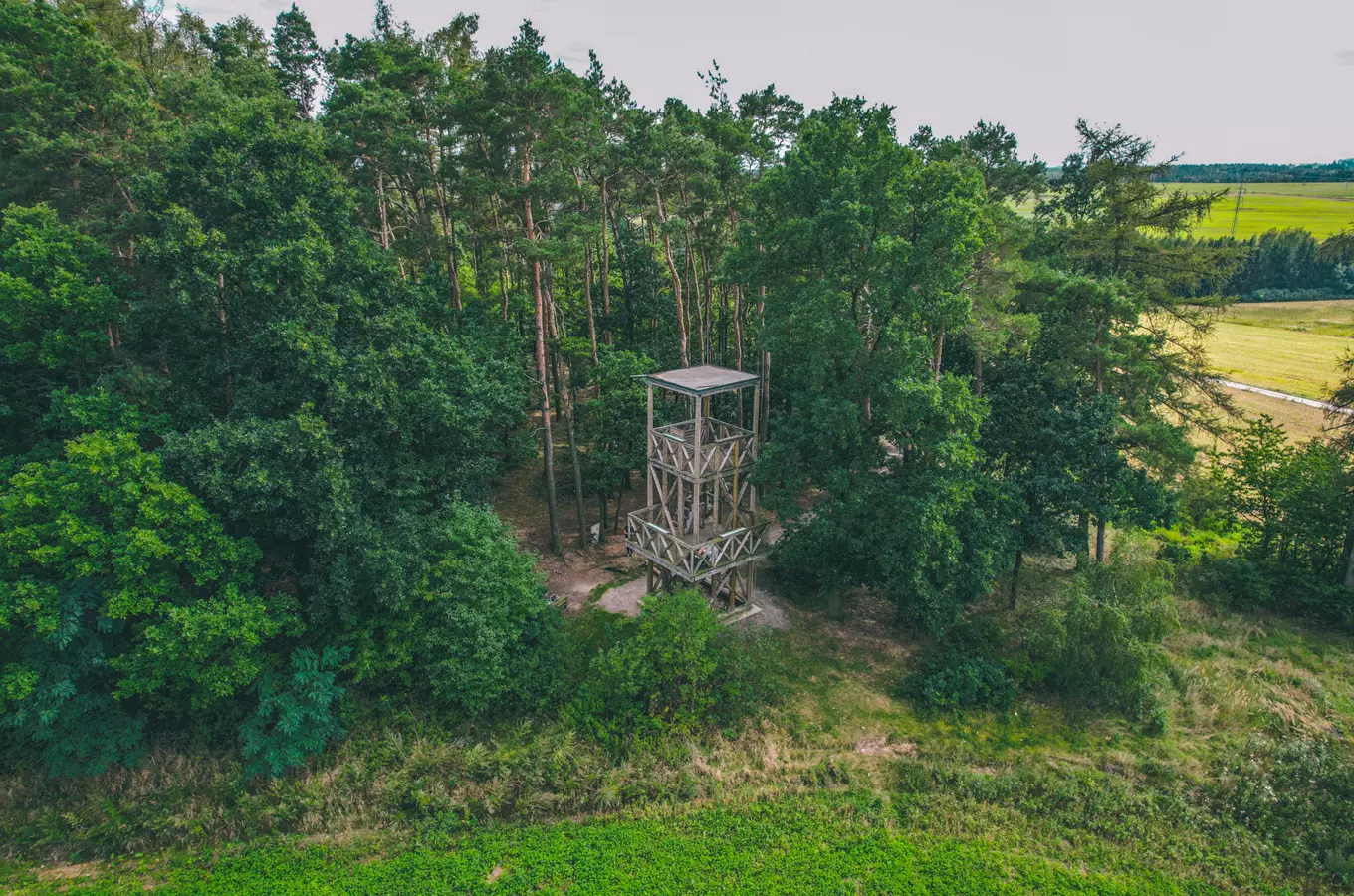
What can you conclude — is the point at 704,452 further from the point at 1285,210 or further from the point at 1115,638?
the point at 1285,210

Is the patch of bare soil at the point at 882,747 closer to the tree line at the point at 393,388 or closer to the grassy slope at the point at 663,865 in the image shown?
the grassy slope at the point at 663,865

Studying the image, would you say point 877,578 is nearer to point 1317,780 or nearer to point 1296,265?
point 1317,780

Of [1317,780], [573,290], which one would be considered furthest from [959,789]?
[573,290]

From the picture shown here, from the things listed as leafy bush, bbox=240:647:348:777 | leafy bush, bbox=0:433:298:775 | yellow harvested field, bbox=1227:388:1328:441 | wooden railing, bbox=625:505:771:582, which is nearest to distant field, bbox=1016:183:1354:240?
yellow harvested field, bbox=1227:388:1328:441

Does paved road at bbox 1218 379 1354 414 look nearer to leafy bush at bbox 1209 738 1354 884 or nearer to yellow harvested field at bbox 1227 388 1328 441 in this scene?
yellow harvested field at bbox 1227 388 1328 441

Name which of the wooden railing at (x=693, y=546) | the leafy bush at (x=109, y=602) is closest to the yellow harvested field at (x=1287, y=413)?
the wooden railing at (x=693, y=546)
